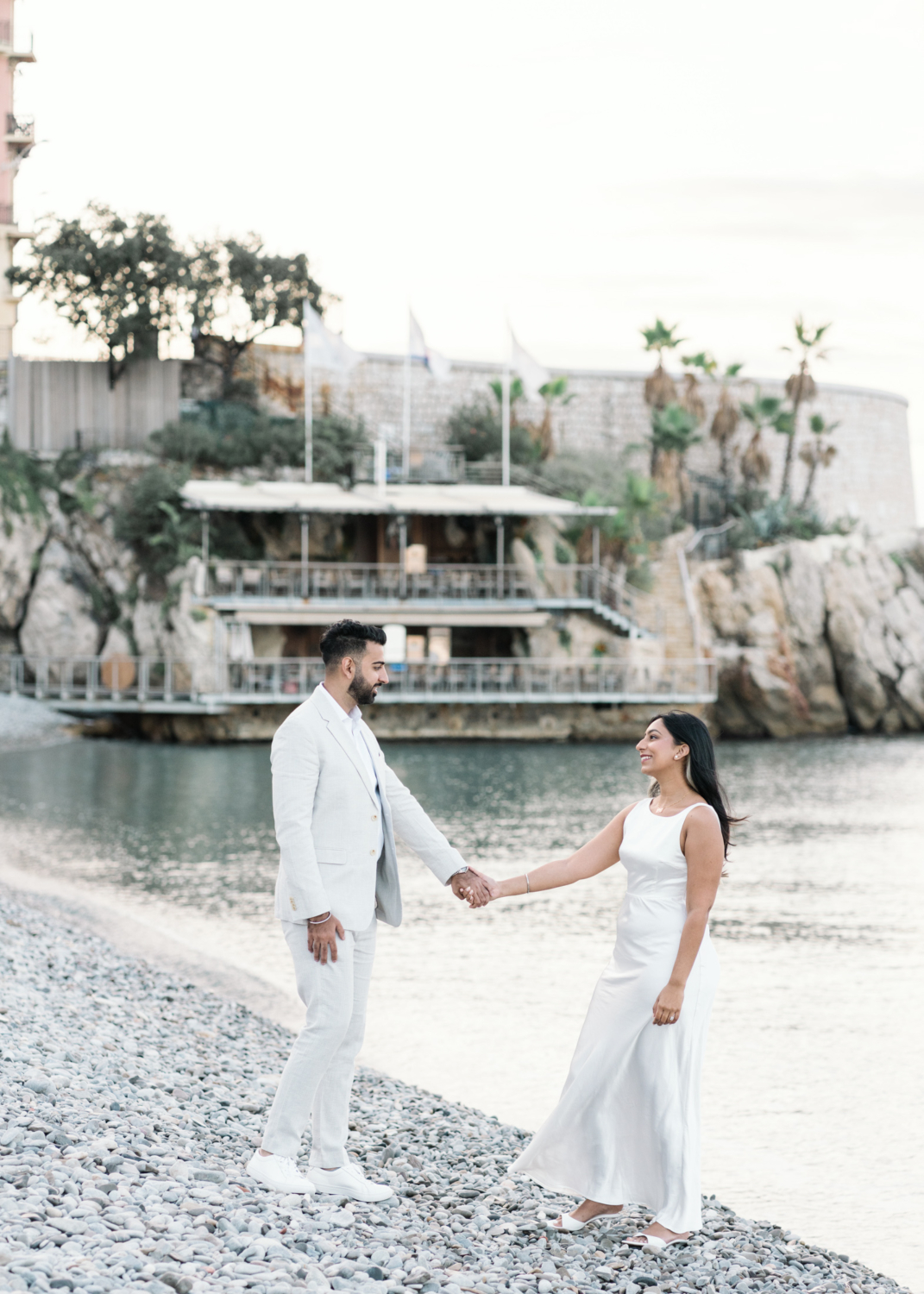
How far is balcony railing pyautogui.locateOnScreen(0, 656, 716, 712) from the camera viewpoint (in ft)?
116

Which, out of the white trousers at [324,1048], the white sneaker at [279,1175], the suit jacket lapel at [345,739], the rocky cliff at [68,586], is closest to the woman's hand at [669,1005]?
the white trousers at [324,1048]

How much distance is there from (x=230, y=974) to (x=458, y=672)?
2513 cm

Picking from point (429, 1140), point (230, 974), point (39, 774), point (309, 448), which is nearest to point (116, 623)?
point (309, 448)

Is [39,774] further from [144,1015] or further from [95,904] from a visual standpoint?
[144,1015]

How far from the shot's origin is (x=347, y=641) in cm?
491

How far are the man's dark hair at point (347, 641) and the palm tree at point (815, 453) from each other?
1850 inches

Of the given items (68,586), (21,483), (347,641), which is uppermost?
(21,483)

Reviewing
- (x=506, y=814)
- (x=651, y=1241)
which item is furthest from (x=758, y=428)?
(x=651, y=1241)

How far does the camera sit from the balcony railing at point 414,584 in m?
37.6

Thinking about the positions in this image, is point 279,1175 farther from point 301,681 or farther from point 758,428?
point 758,428

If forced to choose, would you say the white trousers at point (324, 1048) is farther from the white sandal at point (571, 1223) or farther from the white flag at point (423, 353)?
the white flag at point (423, 353)

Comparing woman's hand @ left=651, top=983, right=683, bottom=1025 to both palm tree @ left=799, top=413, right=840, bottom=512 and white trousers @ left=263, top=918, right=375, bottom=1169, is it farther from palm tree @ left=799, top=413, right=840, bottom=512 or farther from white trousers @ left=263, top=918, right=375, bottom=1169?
palm tree @ left=799, top=413, right=840, bottom=512

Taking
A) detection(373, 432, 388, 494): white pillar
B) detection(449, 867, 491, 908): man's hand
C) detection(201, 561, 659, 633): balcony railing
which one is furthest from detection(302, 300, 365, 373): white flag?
detection(449, 867, 491, 908): man's hand

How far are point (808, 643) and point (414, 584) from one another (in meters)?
12.9
